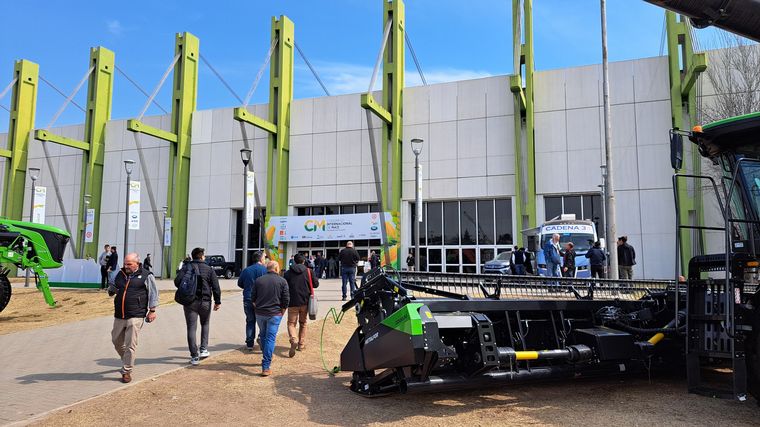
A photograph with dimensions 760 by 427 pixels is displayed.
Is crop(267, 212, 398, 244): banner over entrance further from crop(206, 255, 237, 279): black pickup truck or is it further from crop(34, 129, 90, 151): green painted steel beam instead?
crop(34, 129, 90, 151): green painted steel beam

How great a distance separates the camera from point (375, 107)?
28.4 meters

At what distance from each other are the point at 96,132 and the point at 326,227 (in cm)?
1907

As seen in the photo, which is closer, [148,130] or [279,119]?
[148,130]

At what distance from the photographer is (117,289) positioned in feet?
25.3

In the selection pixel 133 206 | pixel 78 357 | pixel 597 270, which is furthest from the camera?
pixel 133 206

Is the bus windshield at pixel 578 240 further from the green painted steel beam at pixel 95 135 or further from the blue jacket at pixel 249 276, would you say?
the green painted steel beam at pixel 95 135

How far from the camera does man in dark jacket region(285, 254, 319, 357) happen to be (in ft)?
29.0

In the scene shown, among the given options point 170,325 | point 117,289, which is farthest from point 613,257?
point 117,289

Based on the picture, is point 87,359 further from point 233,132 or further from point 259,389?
point 233,132

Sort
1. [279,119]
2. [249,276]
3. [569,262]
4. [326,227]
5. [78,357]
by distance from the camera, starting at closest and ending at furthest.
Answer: [78,357]
[249,276]
[569,262]
[326,227]
[279,119]

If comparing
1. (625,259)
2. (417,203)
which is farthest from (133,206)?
(625,259)

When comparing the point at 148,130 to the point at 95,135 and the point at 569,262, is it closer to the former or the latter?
the point at 95,135

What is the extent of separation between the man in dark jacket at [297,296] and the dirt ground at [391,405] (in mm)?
1319

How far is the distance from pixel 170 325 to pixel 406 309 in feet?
28.5
